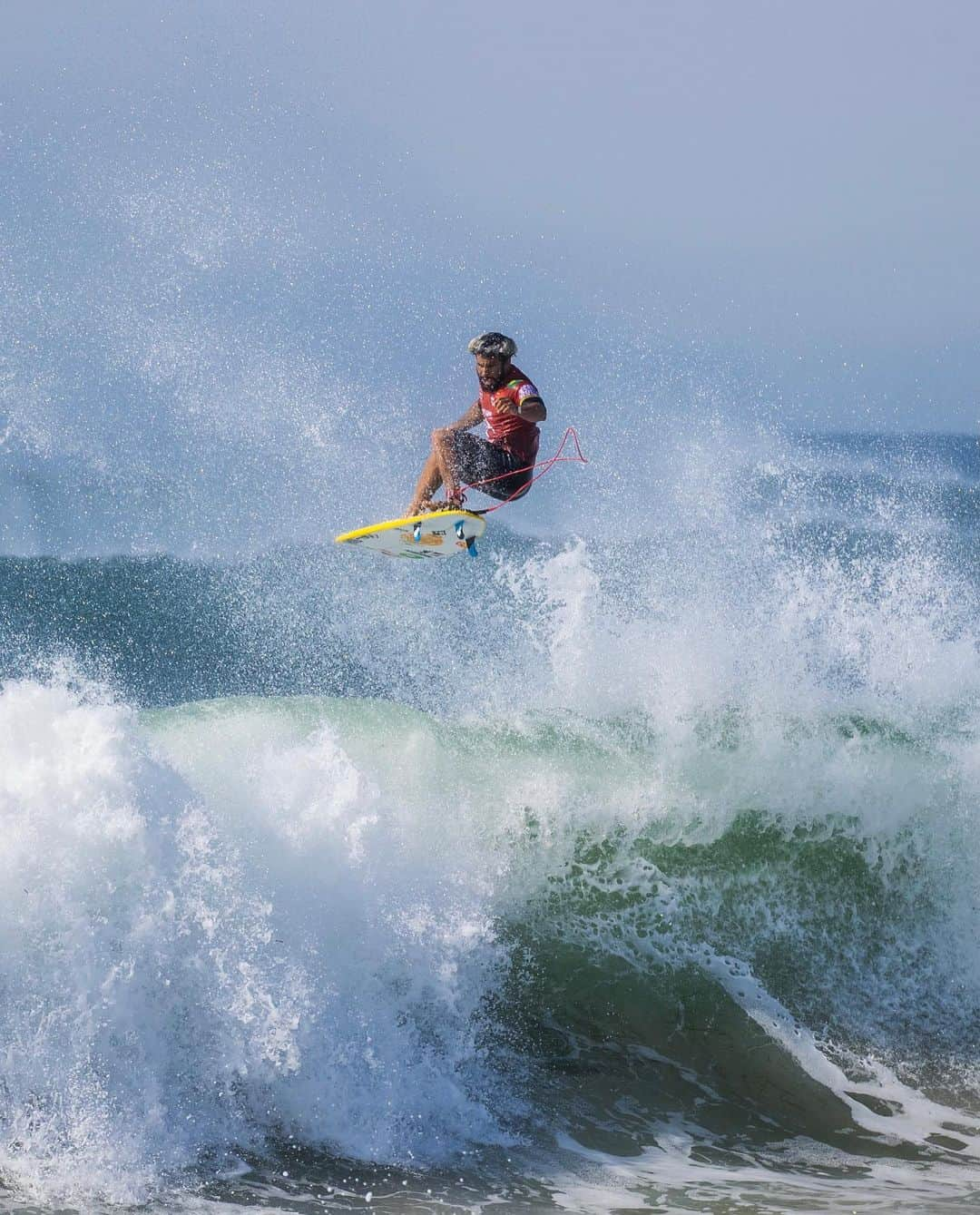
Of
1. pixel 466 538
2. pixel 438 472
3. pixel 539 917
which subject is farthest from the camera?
pixel 466 538

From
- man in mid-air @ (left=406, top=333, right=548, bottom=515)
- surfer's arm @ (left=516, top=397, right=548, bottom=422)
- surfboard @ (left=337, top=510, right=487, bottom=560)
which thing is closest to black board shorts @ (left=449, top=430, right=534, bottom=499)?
man in mid-air @ (left=406, top=333, right=548, bottom=515)

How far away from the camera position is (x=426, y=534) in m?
7.98

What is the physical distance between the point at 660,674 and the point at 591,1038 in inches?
128

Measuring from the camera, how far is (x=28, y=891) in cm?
571

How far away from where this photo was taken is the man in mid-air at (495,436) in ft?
23.9

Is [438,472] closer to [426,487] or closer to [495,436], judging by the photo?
[426,487]

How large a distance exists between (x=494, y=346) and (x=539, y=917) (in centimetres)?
365

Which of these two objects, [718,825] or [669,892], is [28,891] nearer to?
[669,892]

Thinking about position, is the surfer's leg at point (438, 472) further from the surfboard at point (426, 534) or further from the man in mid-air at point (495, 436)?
the surfboard at point (426, 534)

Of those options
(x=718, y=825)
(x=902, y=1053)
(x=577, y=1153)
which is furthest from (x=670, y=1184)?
(x=718, y=825)

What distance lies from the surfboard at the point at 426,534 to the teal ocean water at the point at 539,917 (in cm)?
134

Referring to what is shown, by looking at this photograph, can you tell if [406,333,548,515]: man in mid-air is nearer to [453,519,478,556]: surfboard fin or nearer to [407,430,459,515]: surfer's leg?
[407,430,459,515]: surfer's leg

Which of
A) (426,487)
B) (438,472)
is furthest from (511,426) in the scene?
(426,487)

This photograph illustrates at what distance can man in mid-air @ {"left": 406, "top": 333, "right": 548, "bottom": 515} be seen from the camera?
728 centimetres
